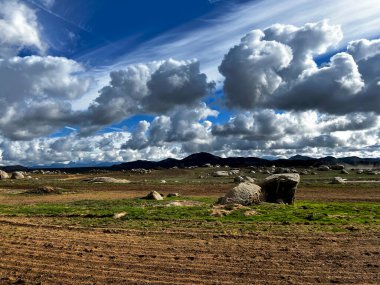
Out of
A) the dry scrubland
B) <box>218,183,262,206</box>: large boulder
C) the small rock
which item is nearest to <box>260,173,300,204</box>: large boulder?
<box>218,183,262,206</box>: large boulder

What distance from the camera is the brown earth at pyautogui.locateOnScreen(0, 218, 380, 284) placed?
1427 centimetres

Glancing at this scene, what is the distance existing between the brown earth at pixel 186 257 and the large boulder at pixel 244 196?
50.5ft

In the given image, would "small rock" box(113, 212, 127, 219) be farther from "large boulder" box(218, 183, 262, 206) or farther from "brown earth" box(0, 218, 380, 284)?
"large boulder" box(218, 183, 262, 206)

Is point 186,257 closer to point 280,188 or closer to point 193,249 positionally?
point 193,249

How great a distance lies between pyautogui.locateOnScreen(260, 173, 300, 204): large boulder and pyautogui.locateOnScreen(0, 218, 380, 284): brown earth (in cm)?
1949

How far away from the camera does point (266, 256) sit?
17.3 m

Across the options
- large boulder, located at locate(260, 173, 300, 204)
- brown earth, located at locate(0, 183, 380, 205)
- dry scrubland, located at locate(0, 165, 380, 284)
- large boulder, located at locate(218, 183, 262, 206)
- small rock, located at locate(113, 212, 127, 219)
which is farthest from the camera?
brown earth, located at locate(0, 183, 380, 205)

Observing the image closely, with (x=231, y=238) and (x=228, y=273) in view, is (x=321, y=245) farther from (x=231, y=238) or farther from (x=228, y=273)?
(x=228, y=273)

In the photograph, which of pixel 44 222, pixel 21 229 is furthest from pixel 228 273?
pixel 44 222

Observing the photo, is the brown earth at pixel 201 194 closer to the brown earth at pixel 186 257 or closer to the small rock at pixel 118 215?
the small rock at pixel 118 215

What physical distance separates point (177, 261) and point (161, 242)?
165 inches

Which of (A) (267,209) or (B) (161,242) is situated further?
(A) (267,209)

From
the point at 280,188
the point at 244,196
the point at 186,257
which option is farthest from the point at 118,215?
the point at 280,188

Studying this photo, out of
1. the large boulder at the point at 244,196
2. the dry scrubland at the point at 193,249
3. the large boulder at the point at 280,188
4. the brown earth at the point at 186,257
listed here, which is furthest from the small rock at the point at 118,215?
the large boulder at the point at 280,188
